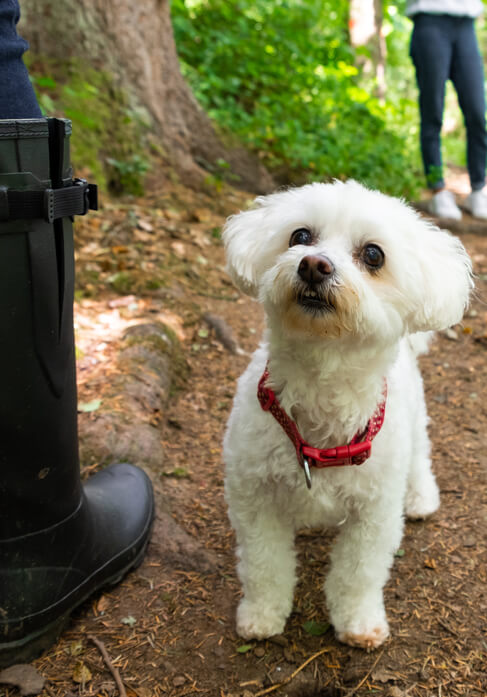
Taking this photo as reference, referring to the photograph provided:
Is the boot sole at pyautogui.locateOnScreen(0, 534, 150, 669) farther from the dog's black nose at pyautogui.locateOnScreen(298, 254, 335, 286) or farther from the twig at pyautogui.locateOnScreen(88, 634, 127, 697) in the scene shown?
the dog's black nose at pyautogui.locateOnScreen(298, 254, 335, 286)

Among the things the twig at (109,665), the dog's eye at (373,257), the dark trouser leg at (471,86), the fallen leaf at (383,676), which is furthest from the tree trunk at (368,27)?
the twig at (109,665)

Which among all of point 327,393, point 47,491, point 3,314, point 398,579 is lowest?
point 398,579

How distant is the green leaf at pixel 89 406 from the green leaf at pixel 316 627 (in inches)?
52.0

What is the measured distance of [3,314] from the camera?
1.65 metres

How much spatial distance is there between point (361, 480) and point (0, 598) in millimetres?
1146

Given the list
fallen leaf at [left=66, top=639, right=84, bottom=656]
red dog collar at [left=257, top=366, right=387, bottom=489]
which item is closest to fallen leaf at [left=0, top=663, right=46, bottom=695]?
fallen leaf at [left=66, top=639, right=84, bottom=656]

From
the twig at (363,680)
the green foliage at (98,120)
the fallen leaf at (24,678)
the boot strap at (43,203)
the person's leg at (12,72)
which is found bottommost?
the twig at (363,680)

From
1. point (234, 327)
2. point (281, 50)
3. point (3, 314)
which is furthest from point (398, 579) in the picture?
point (281, 50)

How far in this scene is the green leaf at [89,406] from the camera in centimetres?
283

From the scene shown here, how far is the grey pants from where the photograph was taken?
546 centimetres

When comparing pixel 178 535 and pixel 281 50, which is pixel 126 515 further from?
pixel 281 50

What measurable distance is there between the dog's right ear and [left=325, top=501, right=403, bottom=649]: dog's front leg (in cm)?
82

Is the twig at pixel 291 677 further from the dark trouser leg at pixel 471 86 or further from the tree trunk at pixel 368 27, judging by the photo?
the tree trunk at pixel 368 27

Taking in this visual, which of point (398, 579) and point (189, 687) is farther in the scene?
point (398, 579)
